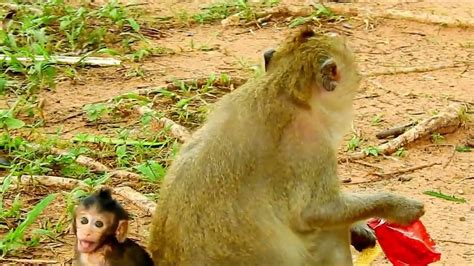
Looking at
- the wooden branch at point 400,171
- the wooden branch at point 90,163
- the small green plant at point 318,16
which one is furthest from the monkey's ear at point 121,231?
the small green plant at point 318,16

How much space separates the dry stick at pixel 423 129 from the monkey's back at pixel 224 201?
2.83 metres

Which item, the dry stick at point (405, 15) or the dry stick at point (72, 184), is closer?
the dry stick at point (72, 184)

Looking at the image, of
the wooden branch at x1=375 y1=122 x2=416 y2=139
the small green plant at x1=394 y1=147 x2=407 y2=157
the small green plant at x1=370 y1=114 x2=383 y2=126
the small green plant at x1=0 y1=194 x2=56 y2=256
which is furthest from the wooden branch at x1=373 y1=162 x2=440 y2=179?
the small green plant at x1=0 y1=194 x2=56 y2=256

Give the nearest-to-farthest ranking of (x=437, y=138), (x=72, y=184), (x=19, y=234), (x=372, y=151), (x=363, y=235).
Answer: (x=363, y=235)
(x=19, y=234)
(x=72, y=184)
(x=372, y=151)
(x=437, y=138)

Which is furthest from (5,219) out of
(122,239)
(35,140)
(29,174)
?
(122,239)

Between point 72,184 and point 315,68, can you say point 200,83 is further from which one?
point 315,68

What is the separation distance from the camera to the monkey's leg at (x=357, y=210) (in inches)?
183

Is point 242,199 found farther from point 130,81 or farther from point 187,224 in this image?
point 130,81

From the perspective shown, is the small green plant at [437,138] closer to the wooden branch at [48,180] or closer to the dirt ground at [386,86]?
the dirt ground at [386,86]

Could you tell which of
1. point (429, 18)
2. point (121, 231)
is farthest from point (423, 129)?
point (121, 231)

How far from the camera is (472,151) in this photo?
7.61 m

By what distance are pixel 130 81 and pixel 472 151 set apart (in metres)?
3.03

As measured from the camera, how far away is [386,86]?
8.95 metres

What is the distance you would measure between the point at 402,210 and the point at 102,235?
4.78ft
